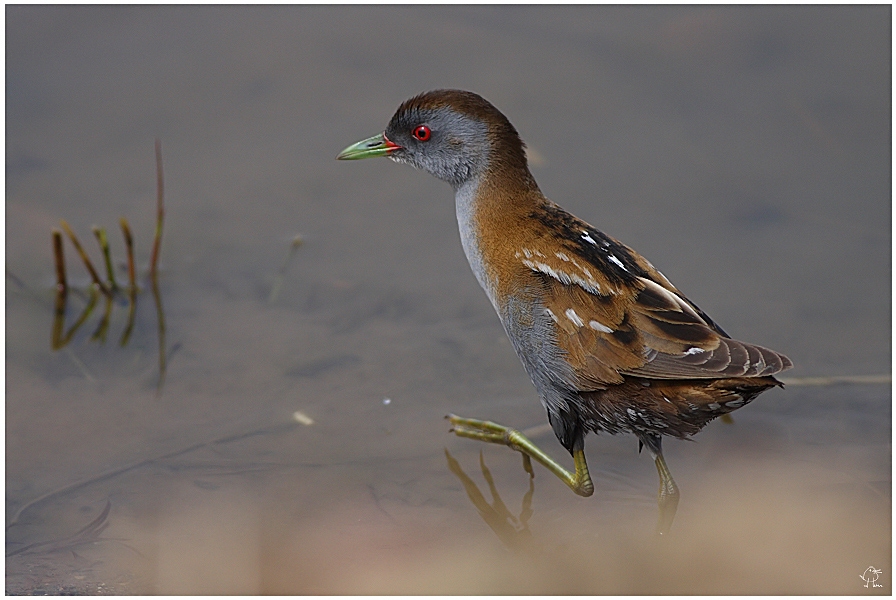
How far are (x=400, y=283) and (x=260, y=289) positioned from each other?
0.73m

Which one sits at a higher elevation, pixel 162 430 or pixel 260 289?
pixel 260 289

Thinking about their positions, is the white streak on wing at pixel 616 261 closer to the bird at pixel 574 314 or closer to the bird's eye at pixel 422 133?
the bird at pixel 574 314

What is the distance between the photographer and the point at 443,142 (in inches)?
173

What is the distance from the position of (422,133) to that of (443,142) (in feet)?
0.36

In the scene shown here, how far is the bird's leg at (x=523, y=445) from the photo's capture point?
4266mm

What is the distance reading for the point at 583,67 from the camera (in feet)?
22.5

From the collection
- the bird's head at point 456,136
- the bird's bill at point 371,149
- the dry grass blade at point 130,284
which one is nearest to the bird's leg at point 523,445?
the bird's head at point 456,136

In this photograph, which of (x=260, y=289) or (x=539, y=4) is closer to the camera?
(x=260, y=289)

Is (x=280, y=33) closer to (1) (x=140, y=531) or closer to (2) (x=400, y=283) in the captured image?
(2) (x=400, y=283)

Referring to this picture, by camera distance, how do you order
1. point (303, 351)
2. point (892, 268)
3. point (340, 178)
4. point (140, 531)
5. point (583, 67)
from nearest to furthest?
point (140, 531) → point (303, 351) → point (892, 268) → point (340, 178) → point (583, 67)

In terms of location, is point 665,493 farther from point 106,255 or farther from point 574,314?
point 106,255

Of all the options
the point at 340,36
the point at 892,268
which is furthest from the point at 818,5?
the point at 340,36

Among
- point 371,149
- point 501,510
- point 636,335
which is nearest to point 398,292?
point 371,149

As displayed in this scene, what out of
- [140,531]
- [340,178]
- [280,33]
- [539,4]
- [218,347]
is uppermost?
[539,4]
